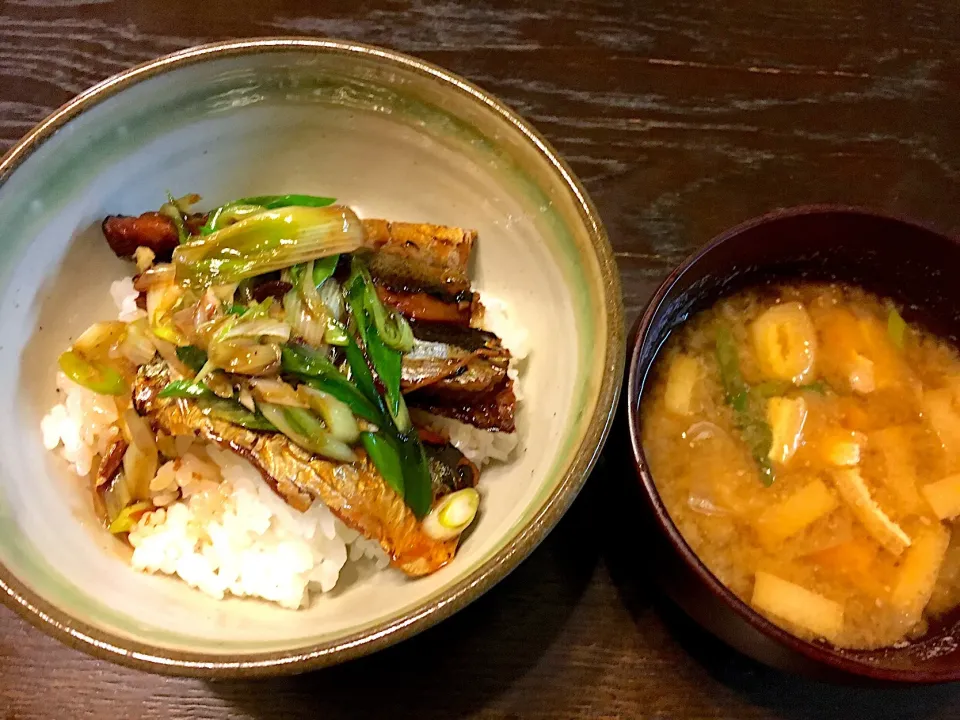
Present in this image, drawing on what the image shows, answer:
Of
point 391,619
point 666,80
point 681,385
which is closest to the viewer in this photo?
point 391,619

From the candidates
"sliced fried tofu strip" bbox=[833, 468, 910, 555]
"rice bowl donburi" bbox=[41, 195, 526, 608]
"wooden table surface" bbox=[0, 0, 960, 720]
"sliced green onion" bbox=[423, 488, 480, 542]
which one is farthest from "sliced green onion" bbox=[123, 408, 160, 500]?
"sliced fried tofu strip" bbox=[833, 468, 910, 555]

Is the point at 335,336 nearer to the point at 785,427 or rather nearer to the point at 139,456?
the point at 139,456

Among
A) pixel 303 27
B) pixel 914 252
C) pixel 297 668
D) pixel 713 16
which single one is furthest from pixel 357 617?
pixel 713 16

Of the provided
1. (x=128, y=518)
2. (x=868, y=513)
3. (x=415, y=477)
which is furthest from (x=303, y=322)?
(x=868, y=513)

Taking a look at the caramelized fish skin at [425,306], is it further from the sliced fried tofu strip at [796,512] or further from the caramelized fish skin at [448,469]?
the sliced fried tofu strip at [796,512]

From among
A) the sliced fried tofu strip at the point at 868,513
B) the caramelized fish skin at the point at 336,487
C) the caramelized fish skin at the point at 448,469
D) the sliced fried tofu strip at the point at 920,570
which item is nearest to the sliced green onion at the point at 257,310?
the caramelized fish skin at the point at 336,487
